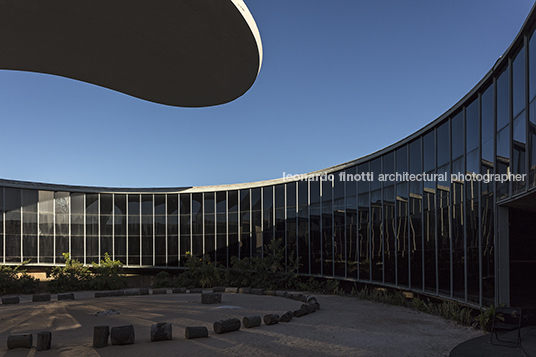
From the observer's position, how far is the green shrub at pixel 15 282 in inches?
1032

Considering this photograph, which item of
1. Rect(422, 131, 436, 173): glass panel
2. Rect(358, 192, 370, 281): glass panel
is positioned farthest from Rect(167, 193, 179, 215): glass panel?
Rect(422, 131, 436, 173): glass panel

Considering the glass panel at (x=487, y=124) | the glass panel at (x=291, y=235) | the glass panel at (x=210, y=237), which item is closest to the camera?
the glass panel at (x=487, y=124)

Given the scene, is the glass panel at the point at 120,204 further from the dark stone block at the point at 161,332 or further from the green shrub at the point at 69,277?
the dark stone block at the point at 161,332

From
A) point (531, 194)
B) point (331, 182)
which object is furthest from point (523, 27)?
point (331, 182)

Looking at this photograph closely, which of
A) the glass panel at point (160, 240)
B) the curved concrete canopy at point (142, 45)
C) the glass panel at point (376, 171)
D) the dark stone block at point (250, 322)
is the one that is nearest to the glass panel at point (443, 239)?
the glass panel at point (376, 171)

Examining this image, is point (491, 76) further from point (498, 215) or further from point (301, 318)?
point (301, 318)

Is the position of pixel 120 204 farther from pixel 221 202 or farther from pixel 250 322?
pixel 250 322

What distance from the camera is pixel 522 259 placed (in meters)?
12.1

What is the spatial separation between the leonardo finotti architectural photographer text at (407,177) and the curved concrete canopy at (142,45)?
804 centimetres

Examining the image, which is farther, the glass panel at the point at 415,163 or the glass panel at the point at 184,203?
the glass panel at the point at 184,203

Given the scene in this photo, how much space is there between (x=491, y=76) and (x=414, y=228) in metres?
7.88

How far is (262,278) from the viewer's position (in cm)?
2747

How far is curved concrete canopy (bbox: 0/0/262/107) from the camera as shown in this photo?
5.96m

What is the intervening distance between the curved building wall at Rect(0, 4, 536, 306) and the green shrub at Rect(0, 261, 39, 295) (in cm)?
198
